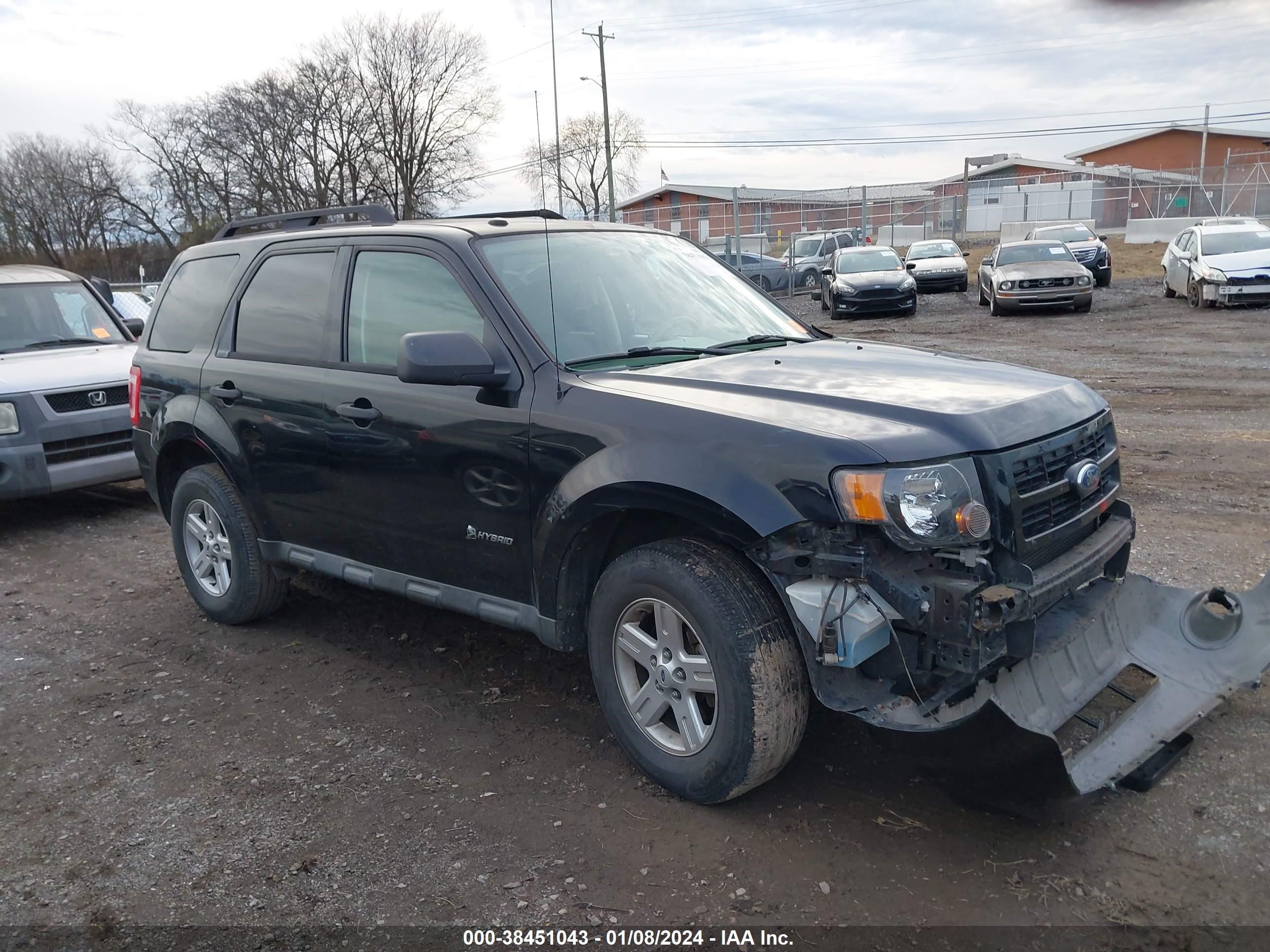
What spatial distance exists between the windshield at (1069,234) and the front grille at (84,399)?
22107 mm

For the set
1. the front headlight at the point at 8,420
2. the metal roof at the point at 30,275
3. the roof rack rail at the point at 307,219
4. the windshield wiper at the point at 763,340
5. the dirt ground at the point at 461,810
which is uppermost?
the roof rack rail at the point at 307,219

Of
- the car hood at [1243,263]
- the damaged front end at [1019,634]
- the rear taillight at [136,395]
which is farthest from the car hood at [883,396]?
the car hood at [1243,263]

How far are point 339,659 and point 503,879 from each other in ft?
7.00

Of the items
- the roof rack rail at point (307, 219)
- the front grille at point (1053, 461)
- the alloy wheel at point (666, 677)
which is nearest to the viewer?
the front grille at point (1053, 461)

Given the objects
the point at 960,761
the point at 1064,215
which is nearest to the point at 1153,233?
the point at 1064,215

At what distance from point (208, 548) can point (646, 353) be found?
2.85m

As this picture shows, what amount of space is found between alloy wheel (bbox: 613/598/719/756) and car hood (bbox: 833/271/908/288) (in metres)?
18.5

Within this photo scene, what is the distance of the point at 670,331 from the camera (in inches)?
167

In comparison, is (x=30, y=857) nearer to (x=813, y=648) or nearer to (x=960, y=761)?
(x=813, y=648)

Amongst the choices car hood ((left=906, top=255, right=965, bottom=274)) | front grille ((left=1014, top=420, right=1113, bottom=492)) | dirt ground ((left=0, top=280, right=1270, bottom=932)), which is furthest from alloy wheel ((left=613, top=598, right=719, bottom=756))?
car hood ((left=906, top=255, right=965, bottom=274))

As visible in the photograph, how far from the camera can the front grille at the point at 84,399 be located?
7711 millimetres

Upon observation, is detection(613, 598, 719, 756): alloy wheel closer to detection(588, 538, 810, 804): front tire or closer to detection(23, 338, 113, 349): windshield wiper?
detection(588, 538, 810, 804): front tire

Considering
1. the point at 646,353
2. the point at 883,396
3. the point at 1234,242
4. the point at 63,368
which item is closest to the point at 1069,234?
the point at 1234,242

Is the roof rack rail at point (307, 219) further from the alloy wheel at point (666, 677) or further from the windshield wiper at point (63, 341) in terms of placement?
the windshield wiper at point (63, 341)
